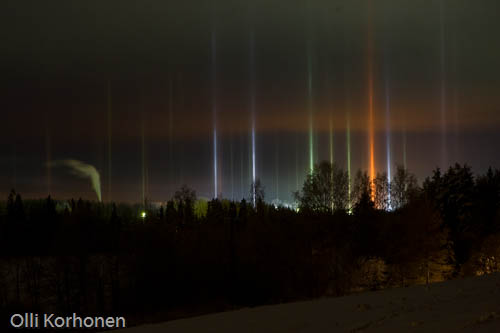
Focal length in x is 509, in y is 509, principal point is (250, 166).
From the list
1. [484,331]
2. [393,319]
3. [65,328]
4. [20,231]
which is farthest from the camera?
[20,231]

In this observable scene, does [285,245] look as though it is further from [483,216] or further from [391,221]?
[483,216]

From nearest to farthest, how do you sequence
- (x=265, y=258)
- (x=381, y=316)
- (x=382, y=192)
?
(x=381, y=316) < (x=265, y=258) < (x=382, y=192)

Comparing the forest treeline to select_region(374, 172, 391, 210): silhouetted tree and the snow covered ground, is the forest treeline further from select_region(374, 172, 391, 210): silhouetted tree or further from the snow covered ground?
the snow covered ground

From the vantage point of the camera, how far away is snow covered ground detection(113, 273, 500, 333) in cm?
1098

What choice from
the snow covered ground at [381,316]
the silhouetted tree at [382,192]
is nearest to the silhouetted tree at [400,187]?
the silhouetted tree at [382,192]

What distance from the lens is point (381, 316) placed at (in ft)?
43.9

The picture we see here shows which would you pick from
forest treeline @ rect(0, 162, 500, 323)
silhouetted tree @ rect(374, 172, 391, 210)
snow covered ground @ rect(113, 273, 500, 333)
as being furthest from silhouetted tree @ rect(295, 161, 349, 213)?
snow covered ground @ rect(113, 273, 500, 333)

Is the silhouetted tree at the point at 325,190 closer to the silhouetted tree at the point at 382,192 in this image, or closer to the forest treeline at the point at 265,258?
the forest treeline at the point at 265,258

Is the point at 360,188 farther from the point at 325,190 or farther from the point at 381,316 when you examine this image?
the point at 381,316

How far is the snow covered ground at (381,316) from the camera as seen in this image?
1098 centimetres

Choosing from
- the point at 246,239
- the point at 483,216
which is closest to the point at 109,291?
the point at 246,239

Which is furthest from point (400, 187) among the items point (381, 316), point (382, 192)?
point (381, 316)

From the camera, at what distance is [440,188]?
62.2 meters

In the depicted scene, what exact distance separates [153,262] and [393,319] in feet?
122
